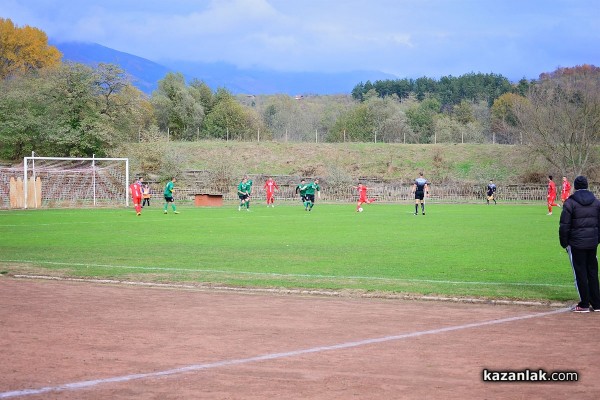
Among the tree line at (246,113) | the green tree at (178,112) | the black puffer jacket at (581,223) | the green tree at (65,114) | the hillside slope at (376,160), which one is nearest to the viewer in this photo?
the black puffer jacket at (581,223)

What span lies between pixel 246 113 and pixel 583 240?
107 m

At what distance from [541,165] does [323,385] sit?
81.1 m

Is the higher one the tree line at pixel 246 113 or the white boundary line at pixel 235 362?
the tree line at pixel 246 113

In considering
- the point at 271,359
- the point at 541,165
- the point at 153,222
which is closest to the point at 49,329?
the point at 271,359

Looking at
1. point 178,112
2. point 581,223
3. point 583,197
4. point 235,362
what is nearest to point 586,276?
point 581,223

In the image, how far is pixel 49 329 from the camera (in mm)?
11117

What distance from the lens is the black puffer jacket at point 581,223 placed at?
12.9 metres

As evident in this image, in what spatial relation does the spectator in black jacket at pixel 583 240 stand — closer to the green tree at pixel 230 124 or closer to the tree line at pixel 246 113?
the tree line at pixel 246 113

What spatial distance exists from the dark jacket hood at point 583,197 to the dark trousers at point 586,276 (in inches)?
29.5

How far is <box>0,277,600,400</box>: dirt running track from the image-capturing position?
7754mm

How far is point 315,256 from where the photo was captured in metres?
22.0

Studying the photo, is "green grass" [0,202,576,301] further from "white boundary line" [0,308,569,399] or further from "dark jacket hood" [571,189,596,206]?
"white boundary line" [0,308,569,399]

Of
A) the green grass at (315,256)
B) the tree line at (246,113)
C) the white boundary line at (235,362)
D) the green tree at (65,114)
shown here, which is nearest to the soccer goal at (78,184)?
the green tree at (65,114)

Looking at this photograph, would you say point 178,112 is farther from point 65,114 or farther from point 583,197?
point 583,197
